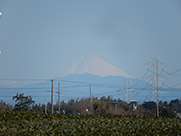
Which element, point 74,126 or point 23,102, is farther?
point 23,102

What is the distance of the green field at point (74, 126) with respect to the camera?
1336 centimetres

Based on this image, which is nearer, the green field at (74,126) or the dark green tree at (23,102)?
the green field at (74,126)

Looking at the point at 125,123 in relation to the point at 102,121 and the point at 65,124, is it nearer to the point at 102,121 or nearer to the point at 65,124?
the point at 102,121

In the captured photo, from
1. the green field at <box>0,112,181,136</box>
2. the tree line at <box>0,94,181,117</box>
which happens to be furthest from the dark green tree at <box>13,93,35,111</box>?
the green field at <box>0,112,181,136</box>

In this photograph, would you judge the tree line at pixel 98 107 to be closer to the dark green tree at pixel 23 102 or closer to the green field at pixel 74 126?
the dark green tree at pixel 23 102

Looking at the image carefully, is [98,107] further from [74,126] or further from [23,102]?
[74,126]

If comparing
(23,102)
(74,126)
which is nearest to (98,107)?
(23,102)

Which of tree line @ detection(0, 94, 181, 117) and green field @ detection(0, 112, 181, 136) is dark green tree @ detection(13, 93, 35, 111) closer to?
tree line @ detection(0, 94, 181, 117)

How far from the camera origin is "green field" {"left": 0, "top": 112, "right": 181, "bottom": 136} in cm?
→ 1336

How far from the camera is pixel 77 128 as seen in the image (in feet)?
46.5

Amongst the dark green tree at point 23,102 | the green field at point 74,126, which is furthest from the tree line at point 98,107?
the green field at point 74,126

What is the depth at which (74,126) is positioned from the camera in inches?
576

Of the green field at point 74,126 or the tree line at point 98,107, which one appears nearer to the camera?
the green field at point 74,126

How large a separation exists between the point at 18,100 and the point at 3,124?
35396 millimetres
